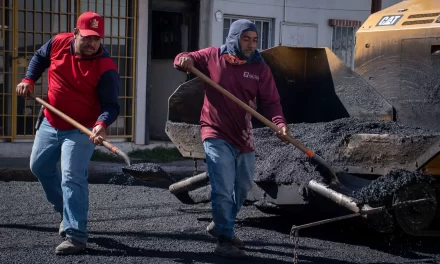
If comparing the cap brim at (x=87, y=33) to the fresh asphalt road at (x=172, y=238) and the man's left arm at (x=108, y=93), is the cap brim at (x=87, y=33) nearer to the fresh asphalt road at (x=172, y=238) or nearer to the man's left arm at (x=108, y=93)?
the man's left arm at (x=108, y=93)

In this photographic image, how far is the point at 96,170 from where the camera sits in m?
9.87

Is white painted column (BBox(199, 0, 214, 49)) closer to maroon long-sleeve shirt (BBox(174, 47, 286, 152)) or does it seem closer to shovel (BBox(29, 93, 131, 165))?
maroon long-sleeve shirt (BBox(174, 47, 286, 152))

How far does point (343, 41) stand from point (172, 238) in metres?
8.73

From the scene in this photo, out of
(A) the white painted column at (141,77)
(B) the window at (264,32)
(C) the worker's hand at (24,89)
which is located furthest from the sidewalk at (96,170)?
(C) the worker's hand at (24,89)

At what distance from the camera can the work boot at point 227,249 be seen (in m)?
5.35

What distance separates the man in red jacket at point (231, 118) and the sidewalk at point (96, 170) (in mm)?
3216

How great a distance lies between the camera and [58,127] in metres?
5.50

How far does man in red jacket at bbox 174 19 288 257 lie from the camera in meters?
5.43

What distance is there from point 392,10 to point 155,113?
20.0 ft

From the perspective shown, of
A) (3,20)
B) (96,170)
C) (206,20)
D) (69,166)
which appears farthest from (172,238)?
(206,20)

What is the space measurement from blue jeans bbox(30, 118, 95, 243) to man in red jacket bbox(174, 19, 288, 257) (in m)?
0.90

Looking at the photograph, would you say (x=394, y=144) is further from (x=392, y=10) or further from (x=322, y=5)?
(x=322, y=5)

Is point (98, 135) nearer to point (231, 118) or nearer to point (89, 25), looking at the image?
point (89, 25)

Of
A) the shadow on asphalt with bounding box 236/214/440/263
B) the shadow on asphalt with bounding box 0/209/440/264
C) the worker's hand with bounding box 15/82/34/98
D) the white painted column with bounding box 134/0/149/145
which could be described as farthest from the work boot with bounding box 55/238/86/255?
the white painted column with bounding box 134/0/149/145
